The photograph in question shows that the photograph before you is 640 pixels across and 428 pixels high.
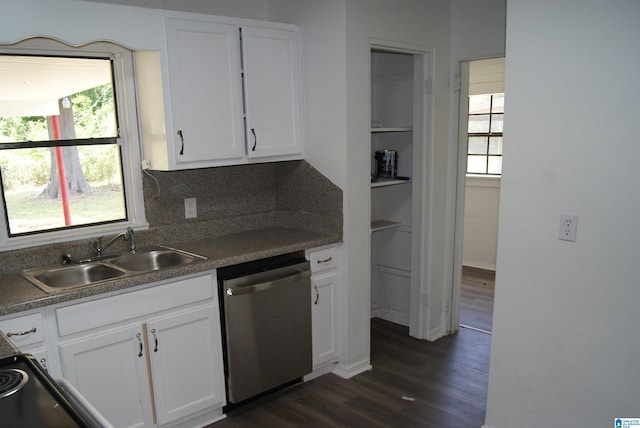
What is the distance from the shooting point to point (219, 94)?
2816 millimetres

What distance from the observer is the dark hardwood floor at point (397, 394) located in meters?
2.75

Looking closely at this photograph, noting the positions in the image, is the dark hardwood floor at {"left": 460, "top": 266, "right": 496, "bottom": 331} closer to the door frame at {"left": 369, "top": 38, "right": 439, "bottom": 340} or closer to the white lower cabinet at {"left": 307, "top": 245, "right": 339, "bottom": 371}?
the door frame at {"left": 369, "top": 38, "right": 439, "bottom": 340}

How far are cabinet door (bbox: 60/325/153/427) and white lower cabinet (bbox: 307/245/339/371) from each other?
Result: 1081mm

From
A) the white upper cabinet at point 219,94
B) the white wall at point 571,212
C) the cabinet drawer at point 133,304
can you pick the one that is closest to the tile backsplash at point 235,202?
the white upper cabinet at point 219,94

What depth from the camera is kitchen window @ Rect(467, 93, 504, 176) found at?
5512mm

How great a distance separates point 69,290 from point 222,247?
934 millimetres

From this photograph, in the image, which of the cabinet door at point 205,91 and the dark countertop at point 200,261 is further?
the cabinet door at point 205,91

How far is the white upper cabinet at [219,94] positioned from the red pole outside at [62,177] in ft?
1.45

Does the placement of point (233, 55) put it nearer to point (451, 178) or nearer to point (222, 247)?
point (222, 247)

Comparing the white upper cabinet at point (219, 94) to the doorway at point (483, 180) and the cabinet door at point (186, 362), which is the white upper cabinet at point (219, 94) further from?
the doorway at point (483, 180)

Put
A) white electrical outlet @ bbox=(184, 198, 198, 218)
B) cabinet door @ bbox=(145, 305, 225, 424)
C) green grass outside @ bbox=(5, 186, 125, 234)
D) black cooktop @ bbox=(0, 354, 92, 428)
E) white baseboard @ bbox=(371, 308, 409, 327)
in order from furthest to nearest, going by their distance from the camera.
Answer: white baseboard @ bbox=(371, 308, 409, 327) → white electrical outlet @ bbox=(184, 198, 198, 218) → green grass outside @ bbox=(5, 186, 125, 234) → cabinet door @ bbox=(145, 305, 225, 424) → black cooktop @ bbox=(0, 354, 92, 428)

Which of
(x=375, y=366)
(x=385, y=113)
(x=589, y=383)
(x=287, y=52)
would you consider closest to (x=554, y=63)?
(x=589, y=383)

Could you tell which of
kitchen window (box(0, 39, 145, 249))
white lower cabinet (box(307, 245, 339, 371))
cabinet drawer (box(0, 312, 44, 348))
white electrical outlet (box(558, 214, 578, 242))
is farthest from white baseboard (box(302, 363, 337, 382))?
white electrical outlet (box(558, 214, 578, 242))

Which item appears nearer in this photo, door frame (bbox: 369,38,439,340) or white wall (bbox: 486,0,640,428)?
white wall (bbox: 486,0,640,428)
